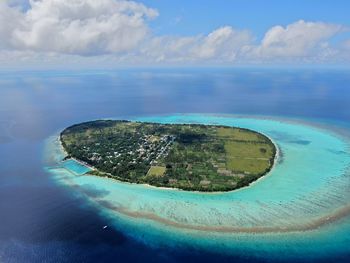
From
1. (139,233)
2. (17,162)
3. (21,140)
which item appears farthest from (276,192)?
(21,140)

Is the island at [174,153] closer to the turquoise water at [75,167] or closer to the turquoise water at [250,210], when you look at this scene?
the turquoise water at [75,167]

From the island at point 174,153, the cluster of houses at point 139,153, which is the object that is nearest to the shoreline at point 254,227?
the island at point 174,153

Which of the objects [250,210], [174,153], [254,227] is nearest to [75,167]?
[174,153]

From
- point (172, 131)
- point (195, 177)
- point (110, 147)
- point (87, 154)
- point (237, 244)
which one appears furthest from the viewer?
point (172, 131)

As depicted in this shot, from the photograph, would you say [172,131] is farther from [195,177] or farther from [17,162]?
[17,162]

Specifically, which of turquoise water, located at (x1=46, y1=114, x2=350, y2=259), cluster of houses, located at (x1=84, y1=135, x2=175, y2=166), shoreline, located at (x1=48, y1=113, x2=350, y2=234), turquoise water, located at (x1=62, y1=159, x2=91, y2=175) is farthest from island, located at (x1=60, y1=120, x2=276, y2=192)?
shoreline, located at (x1=48, y1=113, x2=350, y2=234)
